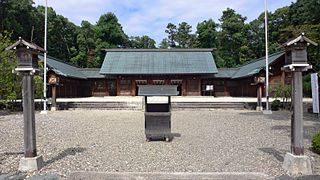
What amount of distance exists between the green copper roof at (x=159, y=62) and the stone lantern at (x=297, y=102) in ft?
57.2

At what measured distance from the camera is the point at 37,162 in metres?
3.62

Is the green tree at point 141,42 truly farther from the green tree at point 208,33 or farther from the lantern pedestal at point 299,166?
the lantern pedestal at point 299,166

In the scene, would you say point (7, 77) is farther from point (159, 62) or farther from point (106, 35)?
point (106, 35)

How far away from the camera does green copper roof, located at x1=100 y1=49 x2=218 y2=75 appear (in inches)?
846

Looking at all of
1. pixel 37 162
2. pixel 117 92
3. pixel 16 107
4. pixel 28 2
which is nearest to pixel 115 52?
pixel 117 92

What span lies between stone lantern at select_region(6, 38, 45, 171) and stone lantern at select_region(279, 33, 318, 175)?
4958 millimetres

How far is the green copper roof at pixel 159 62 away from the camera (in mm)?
21486

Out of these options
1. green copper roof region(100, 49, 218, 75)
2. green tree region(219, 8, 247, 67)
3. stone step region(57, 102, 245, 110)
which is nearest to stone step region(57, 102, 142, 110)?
stone step region(57, 102, 245, 110)

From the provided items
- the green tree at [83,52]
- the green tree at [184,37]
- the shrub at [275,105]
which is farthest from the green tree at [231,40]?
the green tree at [83,52]

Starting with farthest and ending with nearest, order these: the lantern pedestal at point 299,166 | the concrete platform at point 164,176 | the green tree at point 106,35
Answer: the green tree at point 106,35 < the lantern pedestal at point 299,166 < the concrete platform at point 164,176

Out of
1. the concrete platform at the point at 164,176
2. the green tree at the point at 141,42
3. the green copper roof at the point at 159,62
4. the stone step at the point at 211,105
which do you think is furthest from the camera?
the green tree at the point at 141,42

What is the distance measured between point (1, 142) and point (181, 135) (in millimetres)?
5598

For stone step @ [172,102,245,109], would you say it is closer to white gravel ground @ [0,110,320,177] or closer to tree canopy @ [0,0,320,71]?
white gravel ground @ [0,110,320,177]

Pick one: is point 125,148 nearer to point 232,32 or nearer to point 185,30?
point 232,32
